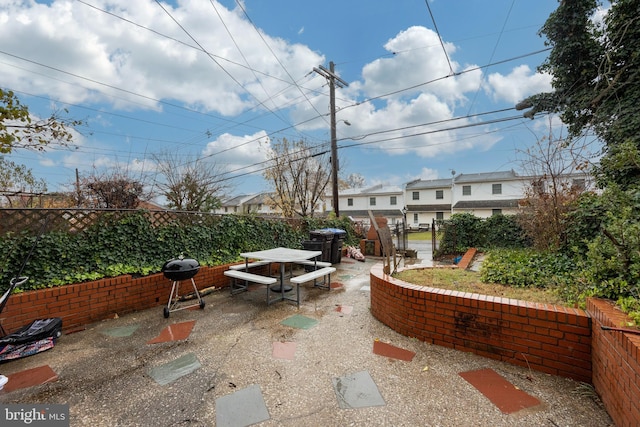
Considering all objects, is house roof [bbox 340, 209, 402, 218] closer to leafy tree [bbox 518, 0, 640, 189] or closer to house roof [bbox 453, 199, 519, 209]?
house roof [bbox 453, 199, 519, 209]

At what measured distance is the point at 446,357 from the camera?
252cm

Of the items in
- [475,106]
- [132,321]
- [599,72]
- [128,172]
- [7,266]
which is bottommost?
[132,321]

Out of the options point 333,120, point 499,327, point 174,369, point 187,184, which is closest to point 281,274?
point 174,369

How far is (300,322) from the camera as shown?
350 centimetres

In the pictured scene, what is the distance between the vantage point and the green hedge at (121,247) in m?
3.20

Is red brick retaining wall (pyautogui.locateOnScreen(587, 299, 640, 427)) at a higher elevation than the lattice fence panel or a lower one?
lower

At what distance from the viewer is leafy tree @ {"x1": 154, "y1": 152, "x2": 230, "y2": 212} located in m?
11.8

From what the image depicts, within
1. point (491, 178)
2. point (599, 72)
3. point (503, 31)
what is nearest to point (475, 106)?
point (503, 31)

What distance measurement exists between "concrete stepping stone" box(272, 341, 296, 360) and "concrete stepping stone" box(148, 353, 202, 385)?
2.40 feet

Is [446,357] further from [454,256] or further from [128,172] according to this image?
[128,172]

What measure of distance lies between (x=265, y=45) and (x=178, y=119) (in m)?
7.16

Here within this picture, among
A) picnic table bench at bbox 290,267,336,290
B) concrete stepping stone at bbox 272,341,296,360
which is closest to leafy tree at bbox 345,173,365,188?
picnic table bench at bbox 290,267,336,290

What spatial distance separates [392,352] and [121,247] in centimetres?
409

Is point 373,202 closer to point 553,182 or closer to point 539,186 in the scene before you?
point 539,186
